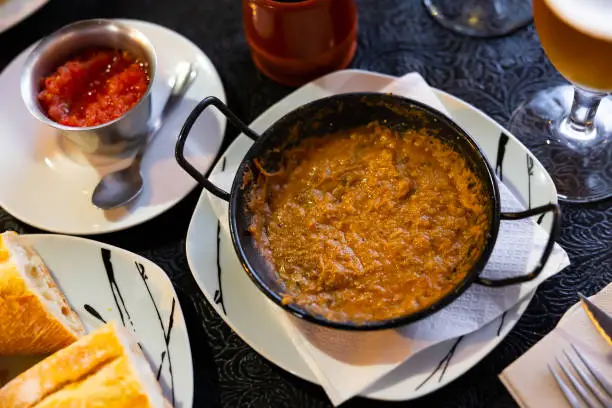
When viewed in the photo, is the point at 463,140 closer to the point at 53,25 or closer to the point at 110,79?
the point at 110,79

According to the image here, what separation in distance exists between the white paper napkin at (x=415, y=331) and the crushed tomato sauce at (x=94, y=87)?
807 mm

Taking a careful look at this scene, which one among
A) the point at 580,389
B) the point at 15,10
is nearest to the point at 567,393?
the point at 580,389

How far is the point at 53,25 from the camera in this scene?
7.48 ft

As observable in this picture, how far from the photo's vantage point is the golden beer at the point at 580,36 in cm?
139

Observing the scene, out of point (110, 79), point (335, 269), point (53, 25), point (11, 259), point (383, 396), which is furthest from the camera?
point (53, 25)

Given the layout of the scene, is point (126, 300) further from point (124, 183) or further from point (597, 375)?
point (597, 375)

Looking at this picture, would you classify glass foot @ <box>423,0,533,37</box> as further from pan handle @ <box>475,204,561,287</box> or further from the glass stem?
pan handle @ <box>475,204,561,287</box>

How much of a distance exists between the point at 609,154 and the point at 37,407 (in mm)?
1624

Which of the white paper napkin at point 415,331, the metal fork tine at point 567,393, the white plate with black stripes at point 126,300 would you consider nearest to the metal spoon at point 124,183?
the white plate with black stripes at point 126,300

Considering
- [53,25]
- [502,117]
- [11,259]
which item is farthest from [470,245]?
[53,25]

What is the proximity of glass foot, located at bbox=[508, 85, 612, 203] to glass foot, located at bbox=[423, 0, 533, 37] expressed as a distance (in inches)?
11.4

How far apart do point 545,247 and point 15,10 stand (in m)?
1.82

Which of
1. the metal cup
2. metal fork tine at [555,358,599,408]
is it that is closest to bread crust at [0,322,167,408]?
the metal cup

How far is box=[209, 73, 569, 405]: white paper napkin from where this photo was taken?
54.7 inches
